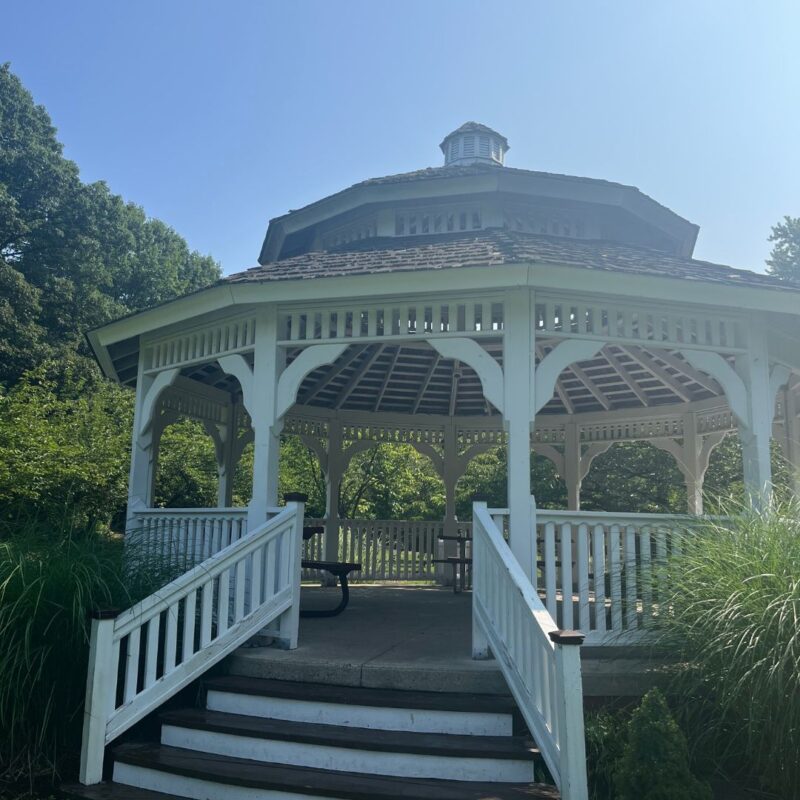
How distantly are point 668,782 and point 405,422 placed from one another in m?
9.71

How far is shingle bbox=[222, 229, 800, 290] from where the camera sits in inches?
247

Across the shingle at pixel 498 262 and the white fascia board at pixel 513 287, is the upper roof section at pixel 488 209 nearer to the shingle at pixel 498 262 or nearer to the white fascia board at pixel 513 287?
the shingle at pixel 498 262

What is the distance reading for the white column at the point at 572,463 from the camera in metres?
12.5

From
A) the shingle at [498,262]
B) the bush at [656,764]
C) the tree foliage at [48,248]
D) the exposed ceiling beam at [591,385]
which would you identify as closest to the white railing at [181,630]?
the shingle at [498,262]

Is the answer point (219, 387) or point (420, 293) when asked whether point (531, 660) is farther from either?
point (219, 387)

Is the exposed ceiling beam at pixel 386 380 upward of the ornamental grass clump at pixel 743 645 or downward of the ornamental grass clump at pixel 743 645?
upward

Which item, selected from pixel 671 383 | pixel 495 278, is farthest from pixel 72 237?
pixel 495 278

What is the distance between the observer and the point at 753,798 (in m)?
4.20

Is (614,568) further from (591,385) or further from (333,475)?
(333,475)

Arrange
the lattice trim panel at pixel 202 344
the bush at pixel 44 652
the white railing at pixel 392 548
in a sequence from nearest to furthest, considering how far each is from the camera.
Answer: the bush at pixel 44 652
the lattice trim panel at pixel 202 344
the white railing at pixel 392 548

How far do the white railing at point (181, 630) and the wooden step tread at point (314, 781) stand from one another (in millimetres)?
294

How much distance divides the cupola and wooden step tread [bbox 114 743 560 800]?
958 centimetres

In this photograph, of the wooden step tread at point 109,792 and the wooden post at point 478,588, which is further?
the wooden post at point 478,588

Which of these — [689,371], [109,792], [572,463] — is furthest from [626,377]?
[109,792]
